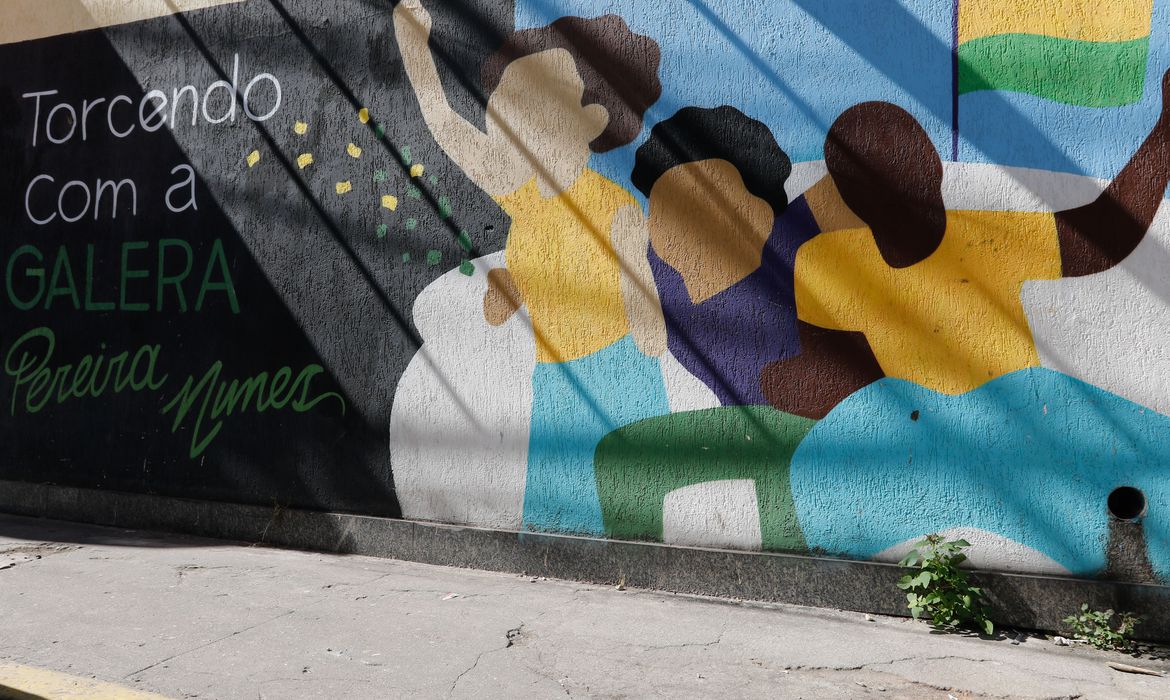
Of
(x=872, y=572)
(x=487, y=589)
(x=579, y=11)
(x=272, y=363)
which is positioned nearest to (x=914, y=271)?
(x=872, y=572)

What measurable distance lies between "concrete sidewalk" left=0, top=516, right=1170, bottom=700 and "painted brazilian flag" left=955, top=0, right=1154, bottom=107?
8.48 ft

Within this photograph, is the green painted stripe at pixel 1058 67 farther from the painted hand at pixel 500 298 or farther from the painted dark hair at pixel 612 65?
the painted hand at pixel 500 298

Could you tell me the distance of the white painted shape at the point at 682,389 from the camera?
5.18m

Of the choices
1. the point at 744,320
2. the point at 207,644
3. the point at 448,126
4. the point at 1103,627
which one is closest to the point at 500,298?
the point at 448,126

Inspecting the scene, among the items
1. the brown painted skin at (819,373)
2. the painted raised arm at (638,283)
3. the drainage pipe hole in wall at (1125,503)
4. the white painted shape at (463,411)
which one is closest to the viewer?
the drainage pipe hole in wall at (1125,503)

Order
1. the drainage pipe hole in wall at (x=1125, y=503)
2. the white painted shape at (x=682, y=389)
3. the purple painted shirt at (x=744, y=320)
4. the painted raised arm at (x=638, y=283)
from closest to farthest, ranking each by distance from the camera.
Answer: the drainage pipe hole in wall at (x=1125, y=503), the purple painted shirt at (x=744, y=320), the white painted shape at (x=682, y=389), the painted raised arm at (x=638, y=283)

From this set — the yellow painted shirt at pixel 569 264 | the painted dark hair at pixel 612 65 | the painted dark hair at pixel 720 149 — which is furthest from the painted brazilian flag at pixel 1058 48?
the yellow painted shirt at pixel 569 264

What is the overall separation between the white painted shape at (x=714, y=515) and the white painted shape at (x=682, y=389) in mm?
424

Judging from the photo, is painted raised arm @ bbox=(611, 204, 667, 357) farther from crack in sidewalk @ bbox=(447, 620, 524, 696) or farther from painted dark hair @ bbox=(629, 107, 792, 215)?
crack in sidewalk @ bbox=(447, 620, 524, 696)

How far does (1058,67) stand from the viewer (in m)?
4.51

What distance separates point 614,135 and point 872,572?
271cm

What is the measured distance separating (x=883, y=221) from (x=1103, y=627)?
2132mm

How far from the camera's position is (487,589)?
17.2ft

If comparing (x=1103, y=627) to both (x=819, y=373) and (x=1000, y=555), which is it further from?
(x=819, y=373)
